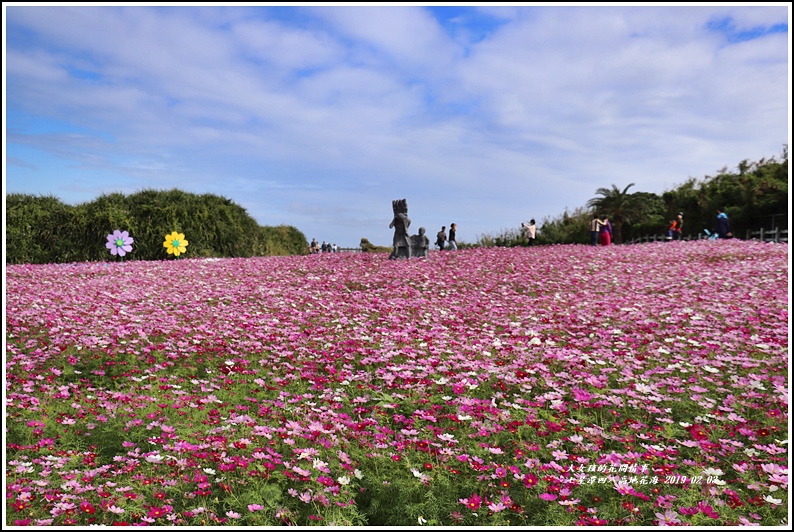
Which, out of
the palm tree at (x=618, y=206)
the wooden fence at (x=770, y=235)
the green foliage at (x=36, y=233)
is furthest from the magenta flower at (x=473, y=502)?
the palm tree at (x=618, y=206)

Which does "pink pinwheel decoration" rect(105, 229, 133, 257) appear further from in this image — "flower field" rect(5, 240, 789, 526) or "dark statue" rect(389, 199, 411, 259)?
"dark statue" rect(389, 199, 411, 259)

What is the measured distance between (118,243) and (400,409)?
19909 mm

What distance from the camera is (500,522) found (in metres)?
3.65

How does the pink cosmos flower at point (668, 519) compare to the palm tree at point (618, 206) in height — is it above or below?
below

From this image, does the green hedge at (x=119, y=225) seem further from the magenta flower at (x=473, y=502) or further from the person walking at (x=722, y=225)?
the person walking at (x=722, y=225)

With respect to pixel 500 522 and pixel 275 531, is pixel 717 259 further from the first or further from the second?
pixel 275 531

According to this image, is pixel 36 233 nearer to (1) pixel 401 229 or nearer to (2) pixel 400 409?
(1) pixel 401 229

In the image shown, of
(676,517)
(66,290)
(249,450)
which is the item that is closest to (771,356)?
(676,517)

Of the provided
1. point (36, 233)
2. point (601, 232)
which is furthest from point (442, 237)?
point (36, 233)

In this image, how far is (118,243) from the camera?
21.8 metres

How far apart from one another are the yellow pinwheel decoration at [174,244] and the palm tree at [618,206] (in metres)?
30.7

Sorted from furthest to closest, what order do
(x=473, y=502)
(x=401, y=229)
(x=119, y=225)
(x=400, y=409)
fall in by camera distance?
(x=119, y=225) → (x=401, y=229) → (x=400, y=409) → (x=473, y=502)

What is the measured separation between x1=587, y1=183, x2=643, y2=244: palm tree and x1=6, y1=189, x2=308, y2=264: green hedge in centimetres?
2800

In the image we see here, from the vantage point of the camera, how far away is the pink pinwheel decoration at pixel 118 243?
856 inches
